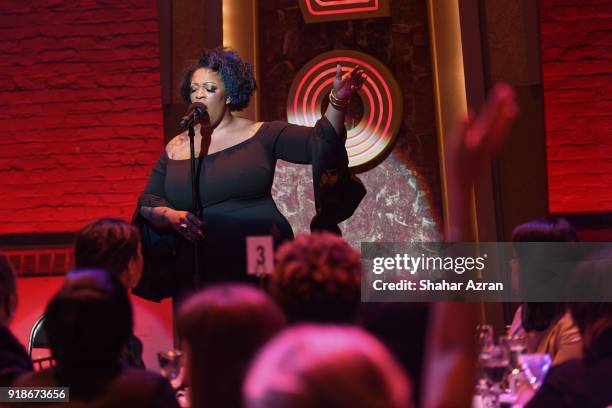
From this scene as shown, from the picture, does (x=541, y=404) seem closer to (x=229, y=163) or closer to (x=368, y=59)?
(x=229, y=163)

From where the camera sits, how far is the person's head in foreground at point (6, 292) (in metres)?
1.59

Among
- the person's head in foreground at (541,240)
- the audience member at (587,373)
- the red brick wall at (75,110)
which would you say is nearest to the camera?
the audience member at (587,373)

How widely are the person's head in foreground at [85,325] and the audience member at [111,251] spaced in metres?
0.71

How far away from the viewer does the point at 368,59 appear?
3965 mm

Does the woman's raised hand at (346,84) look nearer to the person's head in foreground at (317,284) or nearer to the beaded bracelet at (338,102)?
the beaded bracelet at (338,102)

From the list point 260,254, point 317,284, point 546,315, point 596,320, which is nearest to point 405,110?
point 546,315

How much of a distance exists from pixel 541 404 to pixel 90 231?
1173 millimetres

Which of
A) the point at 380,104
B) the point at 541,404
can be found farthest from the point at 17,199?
the point at 541,404

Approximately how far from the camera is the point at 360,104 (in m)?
3.98

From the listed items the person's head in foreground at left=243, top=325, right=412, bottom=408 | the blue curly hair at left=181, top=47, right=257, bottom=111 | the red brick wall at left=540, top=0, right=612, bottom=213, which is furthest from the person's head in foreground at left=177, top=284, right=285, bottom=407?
the red brick wall at left=540, top=0, right=612, bottom=213

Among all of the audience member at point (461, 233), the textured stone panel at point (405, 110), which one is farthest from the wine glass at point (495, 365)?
the textured stone panel at point (405, 110)

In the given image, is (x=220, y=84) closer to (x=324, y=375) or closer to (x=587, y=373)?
(x=587, y=373)

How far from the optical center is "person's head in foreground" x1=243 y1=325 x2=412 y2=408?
815 mm

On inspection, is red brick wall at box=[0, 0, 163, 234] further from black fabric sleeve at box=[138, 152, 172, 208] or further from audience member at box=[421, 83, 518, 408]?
audience member at box=[421, 83, 518, 408]
